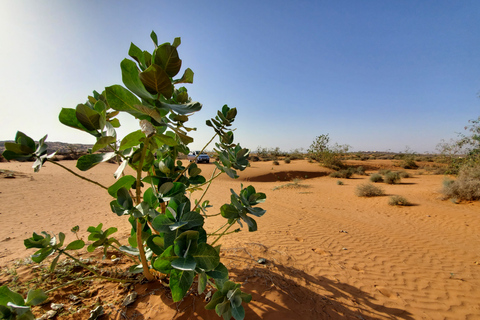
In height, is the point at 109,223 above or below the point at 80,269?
below

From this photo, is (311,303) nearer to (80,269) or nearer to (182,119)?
(182,119)

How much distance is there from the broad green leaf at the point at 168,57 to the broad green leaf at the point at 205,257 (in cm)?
90

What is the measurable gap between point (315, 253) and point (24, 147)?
4492mm

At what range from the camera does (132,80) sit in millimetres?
963

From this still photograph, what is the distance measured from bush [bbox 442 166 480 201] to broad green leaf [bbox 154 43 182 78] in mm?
12841

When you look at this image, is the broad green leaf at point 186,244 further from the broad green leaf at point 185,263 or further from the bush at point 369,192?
the bush at point 369,192

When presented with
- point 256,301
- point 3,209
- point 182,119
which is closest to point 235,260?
point 256,301

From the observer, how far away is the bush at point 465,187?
844 centimetres

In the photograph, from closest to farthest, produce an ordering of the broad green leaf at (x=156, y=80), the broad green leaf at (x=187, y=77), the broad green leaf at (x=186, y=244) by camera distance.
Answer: the broad green leaf at (x=156, y=80) < the broad green leaf at (x=186, y=244) < the broad green leaf at (x=187, y=77)

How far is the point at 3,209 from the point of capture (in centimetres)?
681

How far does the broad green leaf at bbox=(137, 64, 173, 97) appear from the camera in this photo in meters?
0.84

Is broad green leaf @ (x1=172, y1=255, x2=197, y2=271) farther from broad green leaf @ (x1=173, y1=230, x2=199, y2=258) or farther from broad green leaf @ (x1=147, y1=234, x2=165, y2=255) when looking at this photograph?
broad green leaf @ (x1=147, y1=234, x2=165, y2=255)

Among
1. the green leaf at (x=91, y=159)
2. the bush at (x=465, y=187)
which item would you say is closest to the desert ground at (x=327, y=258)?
the bush at (x=465, y=187)

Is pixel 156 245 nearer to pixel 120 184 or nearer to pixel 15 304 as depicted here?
pixel 120 184
